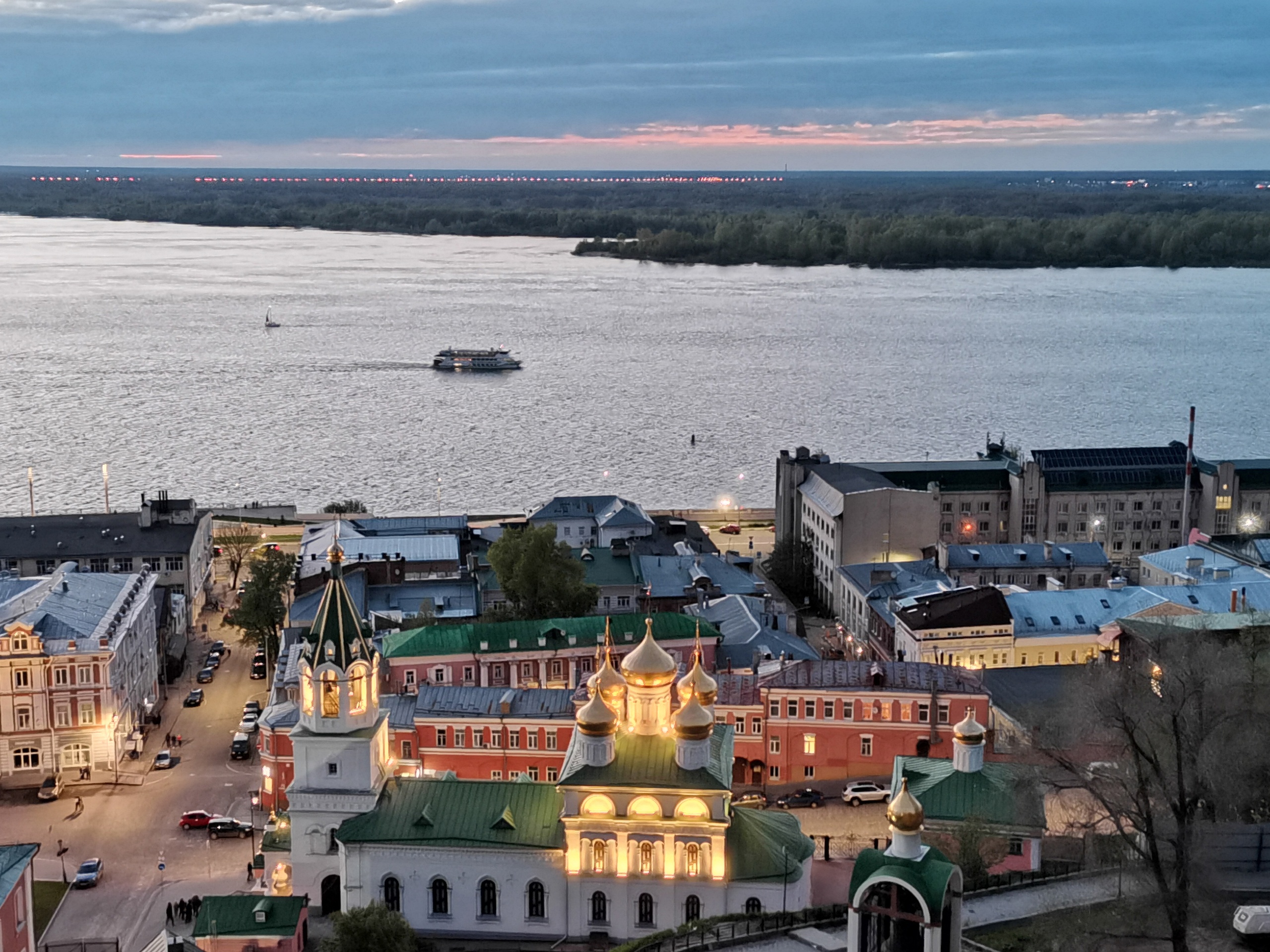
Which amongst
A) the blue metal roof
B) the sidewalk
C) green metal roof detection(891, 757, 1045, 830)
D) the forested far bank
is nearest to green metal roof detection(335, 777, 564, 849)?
green metal roof detection(891, 757, 1045, 830)

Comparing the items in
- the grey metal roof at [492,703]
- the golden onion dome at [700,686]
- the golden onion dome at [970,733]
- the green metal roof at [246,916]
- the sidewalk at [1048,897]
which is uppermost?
the golden onion dome at [700,686]

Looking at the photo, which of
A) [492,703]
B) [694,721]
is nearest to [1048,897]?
[694,721]

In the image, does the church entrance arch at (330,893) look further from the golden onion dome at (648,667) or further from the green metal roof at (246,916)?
the golden onion dome at (648,667)

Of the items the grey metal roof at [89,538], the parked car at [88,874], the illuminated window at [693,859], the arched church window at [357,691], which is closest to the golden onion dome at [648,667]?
the illuminated window at [693,859]

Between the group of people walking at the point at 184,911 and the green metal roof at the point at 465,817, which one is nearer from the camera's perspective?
the green metal roof at the point at 465,817

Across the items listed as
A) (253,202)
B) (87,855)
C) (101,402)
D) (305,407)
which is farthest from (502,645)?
(253,202)

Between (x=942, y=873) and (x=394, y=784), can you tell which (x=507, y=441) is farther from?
(x=942, y=873)

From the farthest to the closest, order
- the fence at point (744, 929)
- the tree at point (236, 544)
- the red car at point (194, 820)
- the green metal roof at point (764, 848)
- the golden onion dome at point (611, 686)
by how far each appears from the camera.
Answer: the tree at point (236, 544)
the red car at point (194, 820)
the golden onion dome at point (611, 686)
the green metal roof at point (764, 848)
the fence at point (744, 929)
